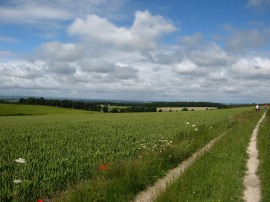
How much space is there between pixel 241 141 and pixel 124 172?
31.7 ft

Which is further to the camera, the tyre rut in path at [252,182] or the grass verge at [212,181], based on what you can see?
the tyre rut in path at [252,182]

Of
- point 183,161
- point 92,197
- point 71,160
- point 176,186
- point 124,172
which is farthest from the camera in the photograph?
point 183,161

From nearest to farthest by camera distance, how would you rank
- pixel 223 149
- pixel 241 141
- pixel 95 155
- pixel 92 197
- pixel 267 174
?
pixel 92 197, pixel 267 174, pixel 95 155, pixel 223 149, pixel 241 141

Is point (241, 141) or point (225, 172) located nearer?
point (225, 172)

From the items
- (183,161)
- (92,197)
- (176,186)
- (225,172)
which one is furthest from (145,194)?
(183,161)

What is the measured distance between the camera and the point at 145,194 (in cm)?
773

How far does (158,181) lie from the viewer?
29.3ft

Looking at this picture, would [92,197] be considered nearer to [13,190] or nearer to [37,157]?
[13,190]

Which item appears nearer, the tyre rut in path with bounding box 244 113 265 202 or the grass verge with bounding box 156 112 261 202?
the grass verge with bounding box 156 112 261 202

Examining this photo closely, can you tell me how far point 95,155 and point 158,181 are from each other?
3.15 metres

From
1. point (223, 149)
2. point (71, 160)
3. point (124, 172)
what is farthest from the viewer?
point (223, 149)

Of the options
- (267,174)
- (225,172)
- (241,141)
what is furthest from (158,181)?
(241,141)

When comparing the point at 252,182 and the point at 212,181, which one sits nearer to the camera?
the point at 212,181

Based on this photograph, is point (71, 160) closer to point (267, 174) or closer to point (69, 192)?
point (69, 192)
